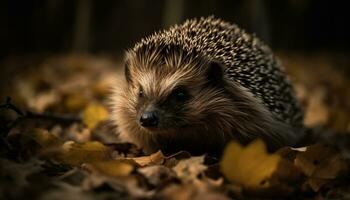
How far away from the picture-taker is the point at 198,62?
12.6ft

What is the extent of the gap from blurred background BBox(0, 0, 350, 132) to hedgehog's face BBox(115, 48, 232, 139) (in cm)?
339

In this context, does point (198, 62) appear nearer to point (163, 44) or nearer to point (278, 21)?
point (163, 44)

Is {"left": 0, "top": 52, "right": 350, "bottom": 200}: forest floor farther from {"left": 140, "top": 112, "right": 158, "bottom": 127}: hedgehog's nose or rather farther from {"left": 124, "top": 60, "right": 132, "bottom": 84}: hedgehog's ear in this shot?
{"left": 124, "top": 60, "right": 132, "bottom": 84}: hedgehog's ear

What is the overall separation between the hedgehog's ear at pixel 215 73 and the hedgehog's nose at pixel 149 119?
61 cm

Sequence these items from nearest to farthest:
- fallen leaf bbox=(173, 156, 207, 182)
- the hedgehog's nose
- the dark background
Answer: fallen leaf bbox=(173, 156, 207, 182) < the hedgehog's nose < the dark background

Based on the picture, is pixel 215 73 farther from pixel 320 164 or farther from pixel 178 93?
pixel 320 164

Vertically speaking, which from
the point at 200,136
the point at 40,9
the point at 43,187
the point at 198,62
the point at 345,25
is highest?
the point at 40,9

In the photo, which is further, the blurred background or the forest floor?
the blurred background

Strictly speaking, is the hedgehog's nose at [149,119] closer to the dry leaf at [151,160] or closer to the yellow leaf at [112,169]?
the dry leaf at [151,160]

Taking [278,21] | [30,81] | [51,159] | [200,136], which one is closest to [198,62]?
[200,136]

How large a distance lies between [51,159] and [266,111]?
1.71 meters

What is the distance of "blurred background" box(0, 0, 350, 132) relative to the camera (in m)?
9.11

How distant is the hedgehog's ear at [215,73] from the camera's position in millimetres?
3797

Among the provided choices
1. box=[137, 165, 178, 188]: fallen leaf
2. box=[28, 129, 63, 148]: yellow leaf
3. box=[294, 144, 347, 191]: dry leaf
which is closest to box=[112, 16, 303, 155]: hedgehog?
box=[28, 129, 63, 148]: yellow leaf
